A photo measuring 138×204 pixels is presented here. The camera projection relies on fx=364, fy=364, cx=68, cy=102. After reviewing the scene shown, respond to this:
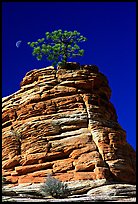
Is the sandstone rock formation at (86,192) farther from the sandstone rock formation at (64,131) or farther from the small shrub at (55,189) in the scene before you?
the sandstone rock formation at (64,131)

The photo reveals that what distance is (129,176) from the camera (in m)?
27.2

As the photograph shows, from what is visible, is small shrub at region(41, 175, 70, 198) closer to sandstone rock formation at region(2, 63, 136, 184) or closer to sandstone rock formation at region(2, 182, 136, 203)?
sandstone rock formation at region(2, 182, 136, 203)

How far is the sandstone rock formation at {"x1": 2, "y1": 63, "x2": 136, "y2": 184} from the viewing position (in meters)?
26.6

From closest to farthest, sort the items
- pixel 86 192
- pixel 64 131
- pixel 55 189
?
1. pixel 55 189
2. pixel 86 192
3. pixel 64 131

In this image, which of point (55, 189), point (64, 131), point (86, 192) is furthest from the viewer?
point (64, 131)

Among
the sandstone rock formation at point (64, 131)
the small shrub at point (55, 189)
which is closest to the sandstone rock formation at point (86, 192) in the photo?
the small shrub at point (55, 189)

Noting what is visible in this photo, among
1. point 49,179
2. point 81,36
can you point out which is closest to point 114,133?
point 49,179

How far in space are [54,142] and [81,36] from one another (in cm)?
1920

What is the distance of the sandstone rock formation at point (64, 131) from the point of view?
1049 inches

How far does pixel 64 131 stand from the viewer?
2884cm

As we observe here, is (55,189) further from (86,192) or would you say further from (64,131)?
(64,131)

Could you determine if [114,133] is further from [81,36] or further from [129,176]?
[81,36]

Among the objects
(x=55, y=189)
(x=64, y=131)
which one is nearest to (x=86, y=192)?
(x=55, y=189)

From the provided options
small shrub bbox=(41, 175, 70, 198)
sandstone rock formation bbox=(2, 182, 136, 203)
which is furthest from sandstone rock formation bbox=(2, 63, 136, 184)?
small shrub bbox=(41, 175, 70, 198)
